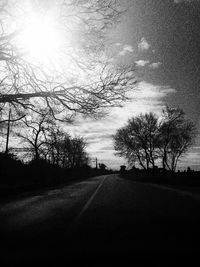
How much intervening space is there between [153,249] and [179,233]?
151 centimetres

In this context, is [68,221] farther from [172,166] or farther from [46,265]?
[172,166]

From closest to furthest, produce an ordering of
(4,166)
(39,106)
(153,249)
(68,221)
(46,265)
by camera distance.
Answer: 1. (46,265)
2. (153,249)
3. (68,221)
4. (39,106)
5. (4,166)

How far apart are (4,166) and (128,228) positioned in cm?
3485

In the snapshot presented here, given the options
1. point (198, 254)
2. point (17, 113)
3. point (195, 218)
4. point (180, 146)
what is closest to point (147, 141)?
point (180, 146)

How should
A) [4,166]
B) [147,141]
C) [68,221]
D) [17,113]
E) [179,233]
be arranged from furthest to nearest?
[147,141]
[4,166]
[17,113]
[68,221]
[179,233]

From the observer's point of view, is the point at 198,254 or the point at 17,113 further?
the point at 17,113

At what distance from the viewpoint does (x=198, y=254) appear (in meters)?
4.78

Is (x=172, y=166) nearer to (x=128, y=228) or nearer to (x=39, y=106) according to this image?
(x=39, y=106)

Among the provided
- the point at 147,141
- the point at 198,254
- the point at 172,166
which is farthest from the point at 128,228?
the point at 172,166

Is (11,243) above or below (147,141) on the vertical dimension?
below

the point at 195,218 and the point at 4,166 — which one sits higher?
the point at 4,166

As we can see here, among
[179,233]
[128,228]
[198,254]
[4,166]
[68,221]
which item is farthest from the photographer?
[4,166]

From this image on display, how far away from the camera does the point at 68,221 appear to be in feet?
25.8

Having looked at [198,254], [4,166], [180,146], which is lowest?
[198,254]
